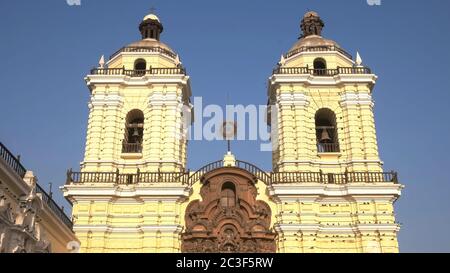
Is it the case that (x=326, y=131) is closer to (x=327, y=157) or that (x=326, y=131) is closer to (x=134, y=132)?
(x=327, y=157)

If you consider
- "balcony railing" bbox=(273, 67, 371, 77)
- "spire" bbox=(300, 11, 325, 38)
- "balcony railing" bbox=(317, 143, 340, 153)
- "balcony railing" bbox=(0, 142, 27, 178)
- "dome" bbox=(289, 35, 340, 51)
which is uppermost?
"spire" bbox=(300, 11, 325, 38)

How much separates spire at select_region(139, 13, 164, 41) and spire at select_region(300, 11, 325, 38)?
9238 mm

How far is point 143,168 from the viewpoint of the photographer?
29000 millimetres

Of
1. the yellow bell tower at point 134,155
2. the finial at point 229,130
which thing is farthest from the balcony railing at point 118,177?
the finial at point 229,130

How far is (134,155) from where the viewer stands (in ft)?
97.8

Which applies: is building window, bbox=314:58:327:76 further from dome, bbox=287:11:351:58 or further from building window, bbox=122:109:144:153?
building window, bbox=122:109:144:153

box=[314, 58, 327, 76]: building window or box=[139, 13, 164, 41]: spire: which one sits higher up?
box=[139, 13, 164, 41]: spire

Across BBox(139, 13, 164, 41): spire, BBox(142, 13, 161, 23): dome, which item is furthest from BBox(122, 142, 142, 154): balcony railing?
BBox(142, 13, 161, 23): dome

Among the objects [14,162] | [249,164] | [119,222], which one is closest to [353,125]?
[249,164]

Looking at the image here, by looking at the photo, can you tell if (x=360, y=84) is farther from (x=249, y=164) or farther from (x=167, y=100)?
(x=167, y=100)

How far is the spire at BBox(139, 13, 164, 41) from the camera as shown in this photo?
115 feet

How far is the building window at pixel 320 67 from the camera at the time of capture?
3181 centimetres
